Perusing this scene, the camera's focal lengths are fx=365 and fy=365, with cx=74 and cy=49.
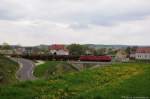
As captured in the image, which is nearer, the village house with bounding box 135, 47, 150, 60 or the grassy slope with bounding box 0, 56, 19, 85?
the grassy slope with bounding box 0, 56, 19, 85

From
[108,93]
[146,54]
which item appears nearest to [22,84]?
[108,93]

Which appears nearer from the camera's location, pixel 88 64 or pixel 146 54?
pixel 88 64

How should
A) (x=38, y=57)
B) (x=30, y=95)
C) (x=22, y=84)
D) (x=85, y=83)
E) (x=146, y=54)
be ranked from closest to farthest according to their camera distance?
(x=30, y=95), (x=22, y=84), (x=85, y=83), (x=38, y=57), (x=146, y=54)

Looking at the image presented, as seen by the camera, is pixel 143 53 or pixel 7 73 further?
pixel 143 53

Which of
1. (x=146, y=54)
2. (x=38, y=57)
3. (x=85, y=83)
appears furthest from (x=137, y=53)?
(x=85, y=83)

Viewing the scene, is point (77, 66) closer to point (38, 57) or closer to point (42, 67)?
point (42, 67)

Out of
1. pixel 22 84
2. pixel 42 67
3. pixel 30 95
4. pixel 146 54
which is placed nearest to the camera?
pixel 30 95

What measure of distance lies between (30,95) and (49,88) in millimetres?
4103

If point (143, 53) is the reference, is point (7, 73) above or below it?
below

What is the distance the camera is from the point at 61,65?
92.4m

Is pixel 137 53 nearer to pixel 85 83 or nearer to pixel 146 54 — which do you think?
pixel 146 54

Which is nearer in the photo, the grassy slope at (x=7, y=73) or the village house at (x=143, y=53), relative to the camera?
the grassy slope at (x=7, y=73)

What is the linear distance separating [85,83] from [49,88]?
5828 mm

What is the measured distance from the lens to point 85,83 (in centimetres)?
2933
